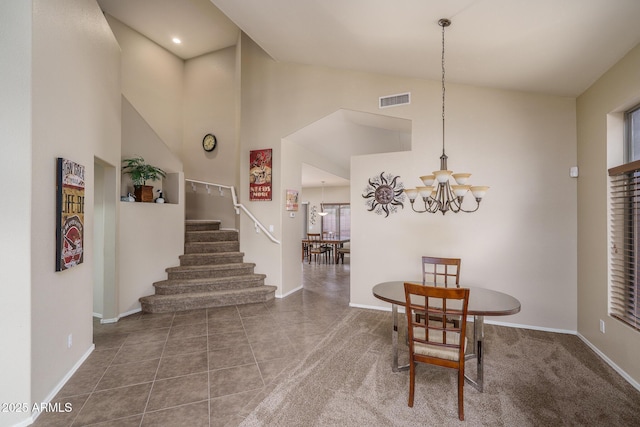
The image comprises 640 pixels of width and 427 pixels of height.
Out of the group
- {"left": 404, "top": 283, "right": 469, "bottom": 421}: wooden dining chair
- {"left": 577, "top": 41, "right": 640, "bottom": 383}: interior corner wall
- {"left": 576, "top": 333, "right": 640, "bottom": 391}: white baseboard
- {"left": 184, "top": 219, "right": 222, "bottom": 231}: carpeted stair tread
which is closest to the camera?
{"left": 404, "top": 283, "right": 469, "bottom": 421}: wooden dining chair

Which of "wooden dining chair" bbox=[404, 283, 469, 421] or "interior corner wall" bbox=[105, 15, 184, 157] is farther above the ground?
"interior corner wall" bbox=[105, 15, 184, 157]

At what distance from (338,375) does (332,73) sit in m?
4.28

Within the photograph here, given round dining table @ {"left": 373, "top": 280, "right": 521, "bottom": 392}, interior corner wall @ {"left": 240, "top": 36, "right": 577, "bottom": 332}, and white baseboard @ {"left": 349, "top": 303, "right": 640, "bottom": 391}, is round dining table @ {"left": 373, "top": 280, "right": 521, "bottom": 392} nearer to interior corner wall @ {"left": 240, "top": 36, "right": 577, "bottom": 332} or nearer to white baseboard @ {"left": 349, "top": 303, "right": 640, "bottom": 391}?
white baseboard @ {"left": 349, "top": 303, "right": 640, "bottom": 391}

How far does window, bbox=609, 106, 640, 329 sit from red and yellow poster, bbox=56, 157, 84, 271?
4.79 metres

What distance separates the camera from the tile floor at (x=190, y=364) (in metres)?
2.10

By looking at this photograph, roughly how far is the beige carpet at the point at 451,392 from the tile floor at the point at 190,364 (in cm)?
26

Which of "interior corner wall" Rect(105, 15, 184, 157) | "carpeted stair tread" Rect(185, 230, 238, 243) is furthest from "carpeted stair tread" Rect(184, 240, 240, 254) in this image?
"interior corner wall" Rect(105, 15, 184, 157)

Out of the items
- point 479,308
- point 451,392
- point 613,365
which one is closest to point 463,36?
point 479,308

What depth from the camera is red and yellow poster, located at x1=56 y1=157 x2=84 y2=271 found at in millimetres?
2348

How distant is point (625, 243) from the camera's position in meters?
2.74

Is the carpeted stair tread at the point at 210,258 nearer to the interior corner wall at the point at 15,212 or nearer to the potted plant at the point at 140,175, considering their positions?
the potted plant at the point at 140,175

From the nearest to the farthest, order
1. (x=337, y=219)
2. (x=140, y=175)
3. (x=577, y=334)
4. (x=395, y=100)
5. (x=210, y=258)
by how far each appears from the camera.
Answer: (x=577, y=334) → (x=395, y=100) → (x=140, y=175) → (x=210, y=258) → (x=337, y=219)

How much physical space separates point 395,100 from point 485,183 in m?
1.74

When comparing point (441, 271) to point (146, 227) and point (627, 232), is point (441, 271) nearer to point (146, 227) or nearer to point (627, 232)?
point (627, 232)
